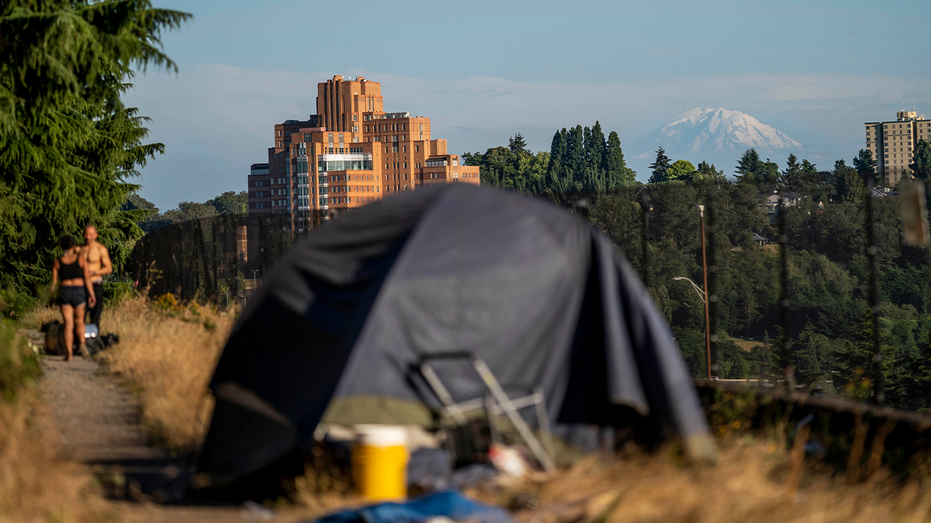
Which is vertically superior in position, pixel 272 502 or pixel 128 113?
pixel 128 113

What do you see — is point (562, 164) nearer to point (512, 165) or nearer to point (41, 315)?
point (512, 165)

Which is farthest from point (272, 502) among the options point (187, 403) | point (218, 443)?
point (187, 403)

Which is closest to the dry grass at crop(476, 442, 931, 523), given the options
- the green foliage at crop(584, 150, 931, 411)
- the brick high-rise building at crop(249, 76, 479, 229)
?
the green foliage at crop(584, 150, 931, 411)

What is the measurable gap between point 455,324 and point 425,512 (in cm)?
144

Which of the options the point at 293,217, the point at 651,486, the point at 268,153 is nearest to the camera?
the point at 651,486

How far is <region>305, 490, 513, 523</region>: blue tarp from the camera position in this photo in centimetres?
435

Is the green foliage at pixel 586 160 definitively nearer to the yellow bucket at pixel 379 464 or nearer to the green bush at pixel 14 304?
the green bush at pixel 14 304

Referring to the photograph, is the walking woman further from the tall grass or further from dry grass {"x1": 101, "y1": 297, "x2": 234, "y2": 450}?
the tall grass

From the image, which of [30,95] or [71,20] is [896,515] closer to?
[71,20]

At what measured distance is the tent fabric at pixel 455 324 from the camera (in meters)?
5.36

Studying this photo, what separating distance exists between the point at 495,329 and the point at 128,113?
21.3 m

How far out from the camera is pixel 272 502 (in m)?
5.29

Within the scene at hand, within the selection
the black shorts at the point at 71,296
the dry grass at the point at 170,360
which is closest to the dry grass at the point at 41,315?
the dry grass at the point at 170,360

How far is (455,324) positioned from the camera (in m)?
5.61
